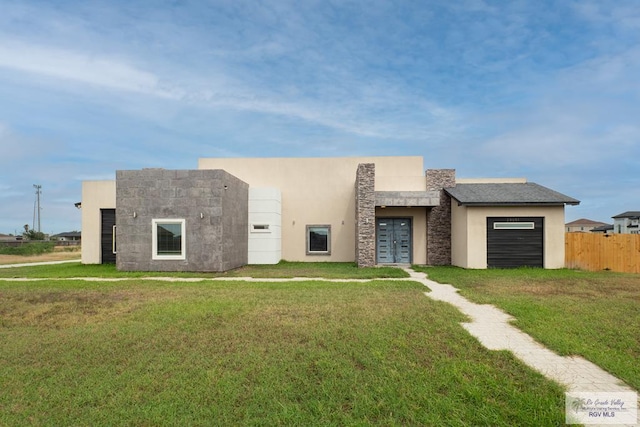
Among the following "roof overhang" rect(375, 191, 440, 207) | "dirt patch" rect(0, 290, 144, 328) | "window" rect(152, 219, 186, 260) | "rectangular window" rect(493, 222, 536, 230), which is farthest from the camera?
"roof overhang" rect(375, 191, 440, 207)

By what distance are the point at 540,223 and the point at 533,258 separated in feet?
5.34

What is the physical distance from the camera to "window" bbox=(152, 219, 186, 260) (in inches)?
589

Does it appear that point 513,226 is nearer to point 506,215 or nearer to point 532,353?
point 506,215

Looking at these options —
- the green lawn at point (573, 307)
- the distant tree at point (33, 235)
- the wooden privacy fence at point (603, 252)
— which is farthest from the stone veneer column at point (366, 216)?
the distant tree at point (33, 235)

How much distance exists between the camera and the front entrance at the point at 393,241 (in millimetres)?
19078

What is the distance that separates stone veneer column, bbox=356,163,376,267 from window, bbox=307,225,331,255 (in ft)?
12.1

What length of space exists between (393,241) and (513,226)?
570 centimetres

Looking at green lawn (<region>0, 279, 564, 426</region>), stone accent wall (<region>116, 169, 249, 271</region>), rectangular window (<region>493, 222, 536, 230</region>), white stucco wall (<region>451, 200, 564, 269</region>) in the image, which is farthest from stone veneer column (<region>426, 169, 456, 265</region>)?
green lawn (<region>0, 279, 564, 426</region>)

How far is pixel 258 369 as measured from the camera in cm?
448

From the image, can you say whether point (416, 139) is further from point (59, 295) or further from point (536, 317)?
point (59, 295)

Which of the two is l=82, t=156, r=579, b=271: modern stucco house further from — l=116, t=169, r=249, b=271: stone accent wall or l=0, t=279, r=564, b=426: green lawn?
l=0, t=279, r=564, b=426: green lawn

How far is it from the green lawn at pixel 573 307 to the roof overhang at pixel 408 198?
3896 mm

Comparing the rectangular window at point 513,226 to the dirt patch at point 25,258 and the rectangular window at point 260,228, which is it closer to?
the rectangular window at point 260,228

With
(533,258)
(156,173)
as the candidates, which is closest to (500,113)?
(533,258)
